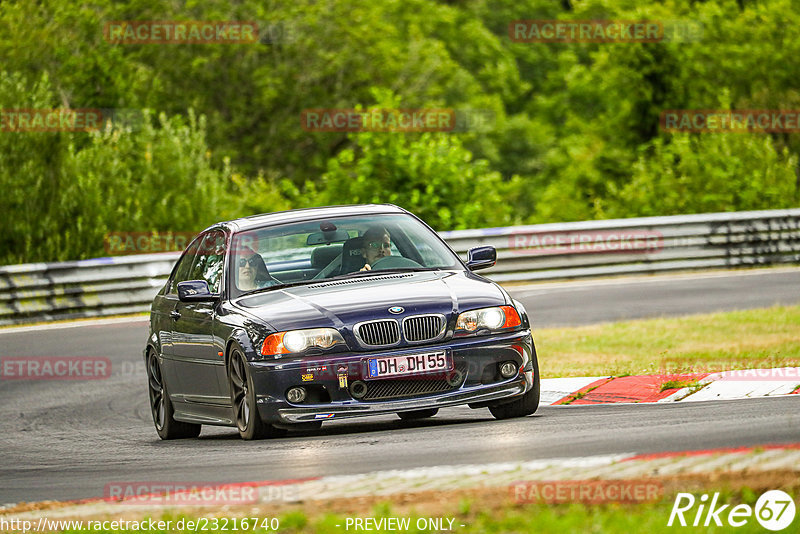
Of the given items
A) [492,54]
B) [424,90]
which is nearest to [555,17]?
[492,54]

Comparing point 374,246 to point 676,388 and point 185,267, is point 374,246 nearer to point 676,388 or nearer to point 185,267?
point 185,267

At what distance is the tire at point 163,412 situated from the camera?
442 inches

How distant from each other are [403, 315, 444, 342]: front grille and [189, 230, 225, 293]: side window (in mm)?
1889

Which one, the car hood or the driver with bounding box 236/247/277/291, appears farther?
the driver with bounding box 236/247/277/291

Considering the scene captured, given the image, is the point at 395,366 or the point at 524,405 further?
the point at 524,405

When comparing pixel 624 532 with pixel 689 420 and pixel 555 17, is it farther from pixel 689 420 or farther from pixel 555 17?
pixel 555 17

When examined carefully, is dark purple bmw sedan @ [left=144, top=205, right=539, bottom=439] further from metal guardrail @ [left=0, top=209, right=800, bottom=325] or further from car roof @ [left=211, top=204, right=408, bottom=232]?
metal guardrail @ [left=0, top=209, right=800, bottom=325]

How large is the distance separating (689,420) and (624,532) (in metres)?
3.40

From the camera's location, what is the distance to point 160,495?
707cm

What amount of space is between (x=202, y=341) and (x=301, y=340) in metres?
1.39

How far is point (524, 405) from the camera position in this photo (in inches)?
391

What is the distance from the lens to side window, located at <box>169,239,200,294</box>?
38.2ft

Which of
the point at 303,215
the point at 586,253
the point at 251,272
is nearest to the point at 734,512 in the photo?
the point at 251,272

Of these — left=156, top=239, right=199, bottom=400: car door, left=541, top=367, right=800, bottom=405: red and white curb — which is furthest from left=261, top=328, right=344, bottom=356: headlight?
left=541, top=367, right=800, bottom=405: red and white curb
